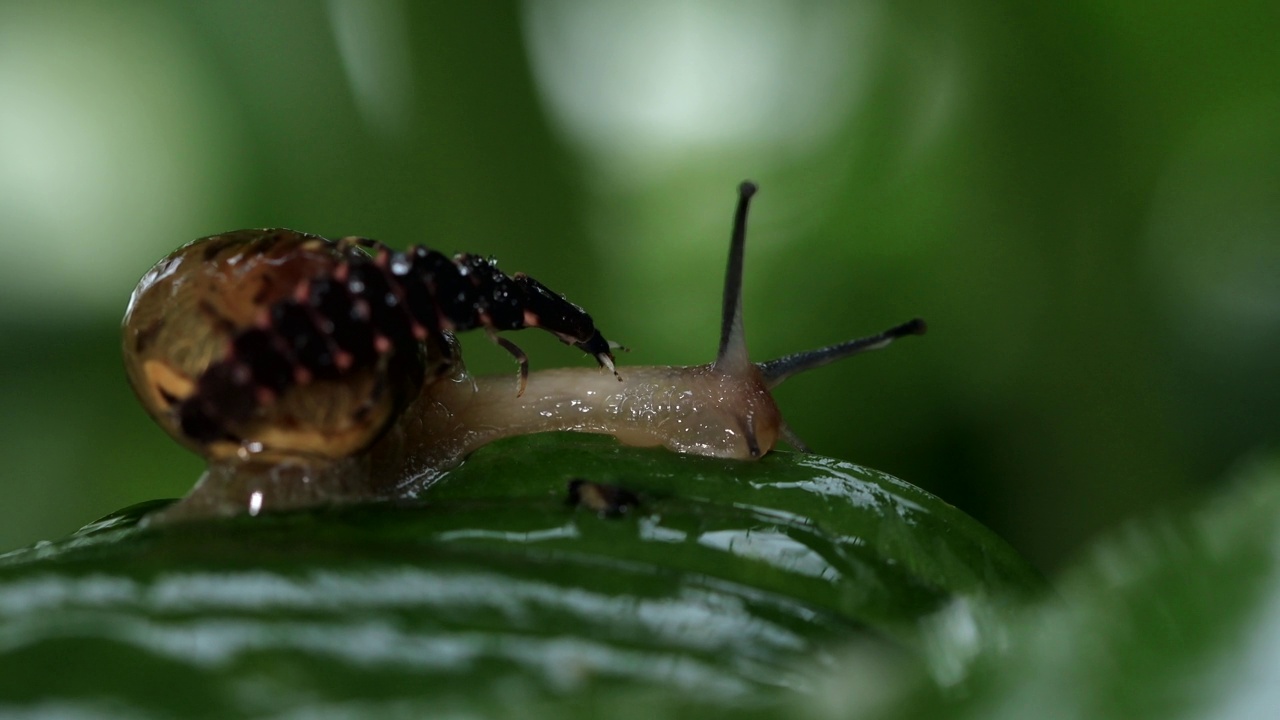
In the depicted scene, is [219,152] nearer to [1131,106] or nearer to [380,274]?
[380,274]

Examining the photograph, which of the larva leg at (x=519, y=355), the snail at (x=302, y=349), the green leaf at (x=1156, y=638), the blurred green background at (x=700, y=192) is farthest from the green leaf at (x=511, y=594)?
the blurred green background at (x=700, y=192)

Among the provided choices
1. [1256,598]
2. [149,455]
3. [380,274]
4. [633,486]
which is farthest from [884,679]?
[149,455]

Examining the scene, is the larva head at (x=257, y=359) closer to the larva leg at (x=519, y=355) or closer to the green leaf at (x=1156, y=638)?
the larva leg at (x=519, y=355)

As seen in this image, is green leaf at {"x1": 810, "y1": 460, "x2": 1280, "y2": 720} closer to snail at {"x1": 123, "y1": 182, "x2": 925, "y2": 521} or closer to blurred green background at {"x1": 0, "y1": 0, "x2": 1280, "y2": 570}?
snail at {"x1": 123, "y1": 182, "x2": 925, "y2": 521}

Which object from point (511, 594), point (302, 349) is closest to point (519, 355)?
point (302, 349)

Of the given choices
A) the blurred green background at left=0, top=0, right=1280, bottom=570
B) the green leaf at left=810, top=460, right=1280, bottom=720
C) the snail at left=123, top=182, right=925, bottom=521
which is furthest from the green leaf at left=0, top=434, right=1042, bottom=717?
the blurred green background at left=0, top=0, right=1280, bottom=570
